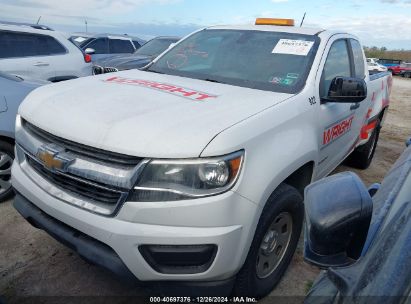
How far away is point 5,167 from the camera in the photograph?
3498 mm

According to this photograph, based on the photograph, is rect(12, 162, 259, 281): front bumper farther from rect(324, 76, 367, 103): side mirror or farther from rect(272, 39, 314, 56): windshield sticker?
rect(272, 39, 314, 56): windshield sticker

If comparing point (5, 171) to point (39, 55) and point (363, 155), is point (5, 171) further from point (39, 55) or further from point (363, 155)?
point (363, 155)

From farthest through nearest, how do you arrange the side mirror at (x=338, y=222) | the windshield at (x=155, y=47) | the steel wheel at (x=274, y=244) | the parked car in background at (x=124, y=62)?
the windshield at (x=155, y=47), the parked car in background at (x=124, y=62), the steel wheel at (x=274, y=244), the side mirror at (x=338, y=222)

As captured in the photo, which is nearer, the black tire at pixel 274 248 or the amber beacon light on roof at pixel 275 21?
the black tire at pixel 274 248

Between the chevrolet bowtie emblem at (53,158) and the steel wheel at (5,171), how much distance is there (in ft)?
5.36

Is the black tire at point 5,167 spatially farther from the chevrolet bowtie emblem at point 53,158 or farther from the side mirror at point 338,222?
the side mirror at point 338,222

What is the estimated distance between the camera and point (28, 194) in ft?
7.30

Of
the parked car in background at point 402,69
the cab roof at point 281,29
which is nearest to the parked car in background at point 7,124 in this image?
the cab roof at point 281,29

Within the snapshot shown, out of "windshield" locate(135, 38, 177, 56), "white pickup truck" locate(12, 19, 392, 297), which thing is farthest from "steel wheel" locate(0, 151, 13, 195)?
"windshield" locate(135, 38, 177, 56)

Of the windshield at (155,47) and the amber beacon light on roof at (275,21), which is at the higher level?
the amber beacon light on roof at (275,21)

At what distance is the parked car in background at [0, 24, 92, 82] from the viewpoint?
5645mm

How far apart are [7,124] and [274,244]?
2.69 metres

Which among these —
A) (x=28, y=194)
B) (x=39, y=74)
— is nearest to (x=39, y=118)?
(x=28, y=194)

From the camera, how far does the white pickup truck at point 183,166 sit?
5.76ft
